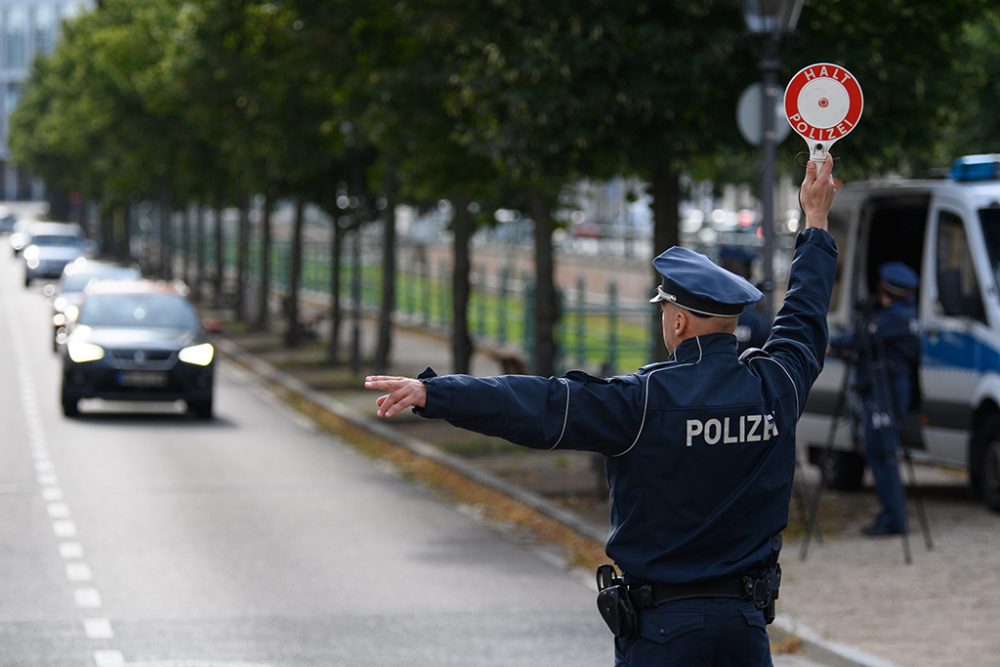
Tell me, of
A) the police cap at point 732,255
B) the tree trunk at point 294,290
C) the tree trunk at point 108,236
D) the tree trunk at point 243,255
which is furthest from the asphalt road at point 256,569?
the tree trunk at point 108,236

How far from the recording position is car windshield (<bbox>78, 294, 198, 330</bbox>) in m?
25.6

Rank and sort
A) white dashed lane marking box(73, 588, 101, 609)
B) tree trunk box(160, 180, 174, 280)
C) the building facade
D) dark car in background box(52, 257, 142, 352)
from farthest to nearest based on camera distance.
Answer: the building facade < tree trunk box(160, 180, 174, 280) < dark car in background box(52, 257, 142, 352) < white dashed lane marking box(73, 588, 101, 609)

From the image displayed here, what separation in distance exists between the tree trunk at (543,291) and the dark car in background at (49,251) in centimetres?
5067

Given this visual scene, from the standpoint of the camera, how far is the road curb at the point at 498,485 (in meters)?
9.75

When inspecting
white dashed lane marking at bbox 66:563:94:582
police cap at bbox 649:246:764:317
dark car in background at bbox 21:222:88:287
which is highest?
police cap at bbox 649:246:764:317

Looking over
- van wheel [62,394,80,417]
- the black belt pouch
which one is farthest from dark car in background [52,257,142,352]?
the black belt pouch

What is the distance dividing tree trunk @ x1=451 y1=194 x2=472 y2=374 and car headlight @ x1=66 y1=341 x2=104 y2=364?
4159 millimetres

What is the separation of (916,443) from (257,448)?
7.77 metres

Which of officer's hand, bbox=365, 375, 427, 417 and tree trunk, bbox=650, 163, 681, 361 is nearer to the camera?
officer's hand, bbox=365, 375, 427, 417

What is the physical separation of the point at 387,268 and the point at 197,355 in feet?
15.7

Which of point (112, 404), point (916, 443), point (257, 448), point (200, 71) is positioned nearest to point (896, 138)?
point (916, 443)

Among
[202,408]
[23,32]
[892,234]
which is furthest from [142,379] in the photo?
[23,32]

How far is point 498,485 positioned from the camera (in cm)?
1733

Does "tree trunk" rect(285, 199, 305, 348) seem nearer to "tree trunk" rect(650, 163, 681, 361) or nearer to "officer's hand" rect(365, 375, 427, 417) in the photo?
"tree trunk" rect(650, 163, 681, 361)
